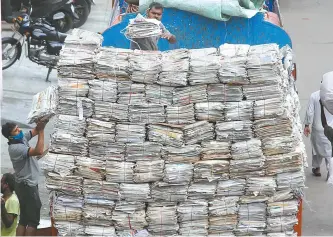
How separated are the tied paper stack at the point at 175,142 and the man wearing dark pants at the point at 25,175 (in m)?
1.17

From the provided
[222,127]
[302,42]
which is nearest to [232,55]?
[222,127]

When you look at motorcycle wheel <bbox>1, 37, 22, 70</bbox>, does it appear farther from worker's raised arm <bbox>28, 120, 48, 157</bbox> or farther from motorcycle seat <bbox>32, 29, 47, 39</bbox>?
worker's raised arm <bbox>28, 120, 48, 157</bbox>

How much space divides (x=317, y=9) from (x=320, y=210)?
8.91 metres

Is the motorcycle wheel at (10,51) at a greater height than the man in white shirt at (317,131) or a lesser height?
lesser

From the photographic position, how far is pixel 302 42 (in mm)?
16453

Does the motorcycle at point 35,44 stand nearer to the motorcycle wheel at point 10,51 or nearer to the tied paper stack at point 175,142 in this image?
the motorcycle wheel at point 10,51

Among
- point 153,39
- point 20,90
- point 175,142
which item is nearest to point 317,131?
point 153,39

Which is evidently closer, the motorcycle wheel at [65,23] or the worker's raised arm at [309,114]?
the worker's raised arm at [309,114]

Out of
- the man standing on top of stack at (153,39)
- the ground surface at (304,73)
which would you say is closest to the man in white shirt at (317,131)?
the ground surface at (304,73)

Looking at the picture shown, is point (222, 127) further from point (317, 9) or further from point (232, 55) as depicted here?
point (317, 9)

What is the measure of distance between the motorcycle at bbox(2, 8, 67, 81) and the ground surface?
0.93 feet

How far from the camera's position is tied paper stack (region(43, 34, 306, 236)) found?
767 cm

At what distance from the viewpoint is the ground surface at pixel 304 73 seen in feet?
33.9

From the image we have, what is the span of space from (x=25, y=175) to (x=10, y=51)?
5.26 metres
